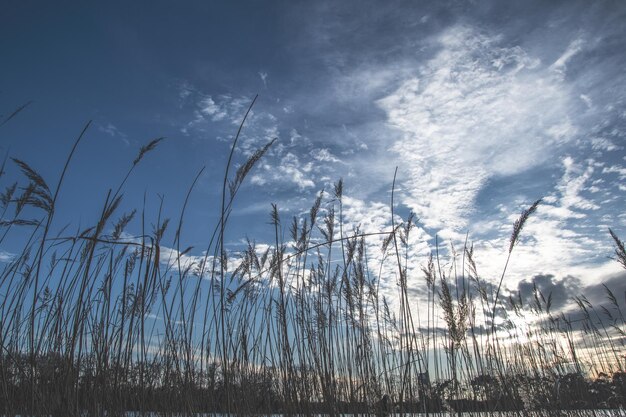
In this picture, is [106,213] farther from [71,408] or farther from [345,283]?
[345,283]

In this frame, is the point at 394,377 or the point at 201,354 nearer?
the point at 201,354

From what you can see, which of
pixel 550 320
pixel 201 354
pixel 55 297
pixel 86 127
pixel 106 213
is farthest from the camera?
pixel 550 320

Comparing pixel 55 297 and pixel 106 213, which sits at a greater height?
pixel 106 213

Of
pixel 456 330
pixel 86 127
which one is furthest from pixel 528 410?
pixel 86 127

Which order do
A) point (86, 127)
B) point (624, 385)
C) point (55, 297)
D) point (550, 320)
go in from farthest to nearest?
point (550, 320) < point (624, 385) < point (55, 297) < point (86, 127)

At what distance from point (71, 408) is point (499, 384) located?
471 centimetres


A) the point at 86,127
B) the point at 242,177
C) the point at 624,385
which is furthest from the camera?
the point at 624,385

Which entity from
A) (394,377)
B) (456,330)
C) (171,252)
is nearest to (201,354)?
(171,252)

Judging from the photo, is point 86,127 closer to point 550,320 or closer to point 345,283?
point 345,283

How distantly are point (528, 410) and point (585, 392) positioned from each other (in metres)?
1.70

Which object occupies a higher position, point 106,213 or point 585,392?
point 106,213

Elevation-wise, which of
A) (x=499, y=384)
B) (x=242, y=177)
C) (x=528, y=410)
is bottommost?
(x=528, y=410)

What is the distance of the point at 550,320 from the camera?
6.27m

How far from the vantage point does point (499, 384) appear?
188 inches
